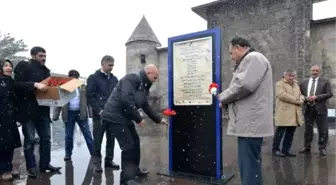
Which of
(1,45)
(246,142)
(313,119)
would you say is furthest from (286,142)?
(1,45)

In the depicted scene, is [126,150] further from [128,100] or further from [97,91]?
[97,91]

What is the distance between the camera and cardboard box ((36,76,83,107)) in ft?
14.5

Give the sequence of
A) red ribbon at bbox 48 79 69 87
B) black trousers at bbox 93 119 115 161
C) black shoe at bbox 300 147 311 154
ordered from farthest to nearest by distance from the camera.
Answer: black shoe at bbox 300 147 311 154 → black trousers at bbox 93 119 115 161 → red ribbon at bbox 48 79 69 87

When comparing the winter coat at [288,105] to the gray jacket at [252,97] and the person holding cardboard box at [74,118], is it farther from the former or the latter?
the person holding cardboard box at [74,118]

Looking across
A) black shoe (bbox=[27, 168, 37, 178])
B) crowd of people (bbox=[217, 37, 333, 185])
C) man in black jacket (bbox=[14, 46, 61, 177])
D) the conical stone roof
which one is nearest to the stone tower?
the conical stone roof

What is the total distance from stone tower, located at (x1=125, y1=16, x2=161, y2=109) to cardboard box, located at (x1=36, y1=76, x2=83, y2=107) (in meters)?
17.2

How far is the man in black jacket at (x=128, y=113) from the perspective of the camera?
402 cm

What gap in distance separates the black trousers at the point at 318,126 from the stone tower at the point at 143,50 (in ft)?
52.5

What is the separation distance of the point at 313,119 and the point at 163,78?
1680cm

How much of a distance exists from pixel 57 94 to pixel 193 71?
2078 millimetres

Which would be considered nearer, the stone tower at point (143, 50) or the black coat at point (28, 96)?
the black coat at point (28, 96)

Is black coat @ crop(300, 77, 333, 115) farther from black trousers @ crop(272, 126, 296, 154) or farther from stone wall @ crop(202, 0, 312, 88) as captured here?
stone wall @ crop(202, 0, 312, 88)

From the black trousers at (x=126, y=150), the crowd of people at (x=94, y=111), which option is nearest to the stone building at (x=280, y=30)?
the crowd of people at (x=94, y=111)

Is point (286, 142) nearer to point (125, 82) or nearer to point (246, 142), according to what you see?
point (246, 142)
